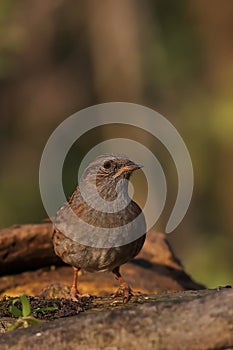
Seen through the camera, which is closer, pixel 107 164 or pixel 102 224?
pixel 102 224

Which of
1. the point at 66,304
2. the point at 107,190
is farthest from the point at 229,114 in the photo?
the point at 66,304

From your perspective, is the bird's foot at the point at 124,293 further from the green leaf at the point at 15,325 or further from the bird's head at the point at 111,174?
the green leaf at the point at 15,325

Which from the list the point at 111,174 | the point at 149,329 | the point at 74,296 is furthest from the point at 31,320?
the point at 111,174

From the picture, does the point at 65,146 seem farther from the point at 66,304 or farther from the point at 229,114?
the point at 66,304

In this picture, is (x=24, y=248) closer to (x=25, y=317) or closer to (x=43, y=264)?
(x=43, y=264)

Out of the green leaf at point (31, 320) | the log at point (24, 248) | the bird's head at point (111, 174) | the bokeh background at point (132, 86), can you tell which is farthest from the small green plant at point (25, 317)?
the bokeh background at point (132, 86)

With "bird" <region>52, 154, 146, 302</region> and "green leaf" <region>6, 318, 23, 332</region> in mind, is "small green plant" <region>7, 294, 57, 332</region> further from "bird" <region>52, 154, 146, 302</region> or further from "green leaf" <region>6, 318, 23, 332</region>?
"bird" <region>52, 154, 146, 302</region>
